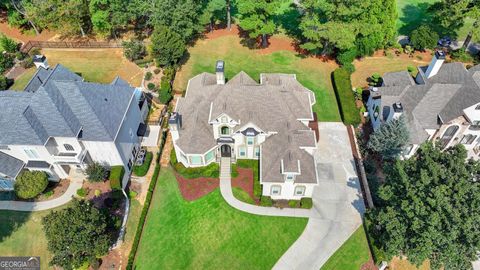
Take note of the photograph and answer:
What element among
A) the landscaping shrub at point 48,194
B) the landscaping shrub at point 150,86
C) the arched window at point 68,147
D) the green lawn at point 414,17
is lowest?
the landscaping shrub at point 48,194

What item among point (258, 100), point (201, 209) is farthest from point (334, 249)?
point (258, 100)

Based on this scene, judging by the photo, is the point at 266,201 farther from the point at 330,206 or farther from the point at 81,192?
the point at 81,192

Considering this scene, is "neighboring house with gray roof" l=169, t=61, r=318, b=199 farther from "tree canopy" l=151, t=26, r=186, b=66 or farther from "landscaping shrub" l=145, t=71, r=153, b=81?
"landscaping shrub" l=145, t=71, r=153, b=81

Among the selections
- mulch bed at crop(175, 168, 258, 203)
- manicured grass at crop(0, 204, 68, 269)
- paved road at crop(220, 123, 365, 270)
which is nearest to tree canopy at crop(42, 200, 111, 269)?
manicured grass at crop(0, 204, 68, 269)

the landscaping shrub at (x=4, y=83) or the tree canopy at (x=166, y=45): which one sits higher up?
the tree canopy at (x=166, y=45)

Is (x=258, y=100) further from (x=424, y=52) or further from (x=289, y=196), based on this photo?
(x=424, y=52)

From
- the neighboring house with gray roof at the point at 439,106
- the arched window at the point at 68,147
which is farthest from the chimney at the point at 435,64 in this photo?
the arched window at the point at 68,147

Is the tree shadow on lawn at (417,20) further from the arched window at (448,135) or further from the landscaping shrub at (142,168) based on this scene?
the landscaping shrub at (142,168)
